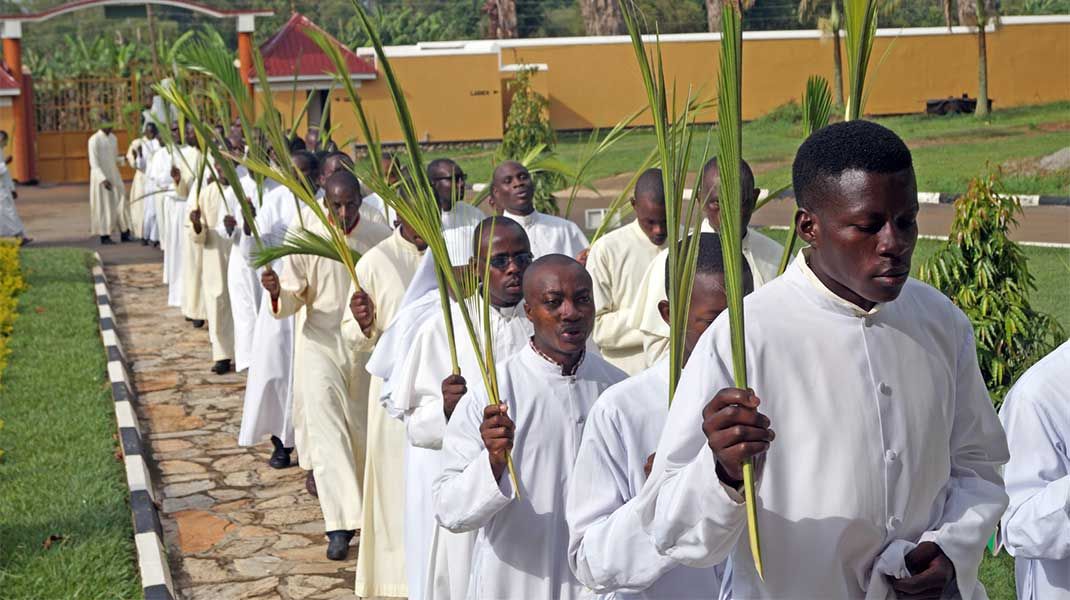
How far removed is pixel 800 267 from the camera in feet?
10.2

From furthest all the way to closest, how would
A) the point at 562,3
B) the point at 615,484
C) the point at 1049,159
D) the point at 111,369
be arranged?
the point at 562,3, the point at 1049,159, the point at 111,369, the point at 615,484

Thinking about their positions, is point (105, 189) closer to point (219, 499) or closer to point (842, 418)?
point (219, 499)

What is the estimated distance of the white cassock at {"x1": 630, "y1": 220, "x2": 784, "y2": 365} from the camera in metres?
5.74

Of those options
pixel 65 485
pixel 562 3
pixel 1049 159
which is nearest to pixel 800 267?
pixel 65 485

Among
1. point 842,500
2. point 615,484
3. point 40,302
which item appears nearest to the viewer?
point 842,500

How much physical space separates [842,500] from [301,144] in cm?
1000

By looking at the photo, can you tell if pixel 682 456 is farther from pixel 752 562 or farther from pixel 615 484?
pixel 615 484

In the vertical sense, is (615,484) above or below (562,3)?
below

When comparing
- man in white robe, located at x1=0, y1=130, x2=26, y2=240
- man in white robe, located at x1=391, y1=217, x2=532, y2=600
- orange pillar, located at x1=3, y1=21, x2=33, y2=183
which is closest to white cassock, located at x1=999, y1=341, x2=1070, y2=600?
man in white robe, located at x1=391, y1=217, x2=532, y2=600

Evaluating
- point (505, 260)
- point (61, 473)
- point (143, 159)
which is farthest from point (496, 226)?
point (143, 159)

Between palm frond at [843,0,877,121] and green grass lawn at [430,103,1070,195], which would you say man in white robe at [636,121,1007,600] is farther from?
green grass lawn at [430,103,1070,195]

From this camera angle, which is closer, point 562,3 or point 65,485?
point 65,485

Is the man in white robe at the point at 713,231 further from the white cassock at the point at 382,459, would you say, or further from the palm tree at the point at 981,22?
the palm tree at the point at 981,22

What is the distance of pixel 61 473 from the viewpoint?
886cm
